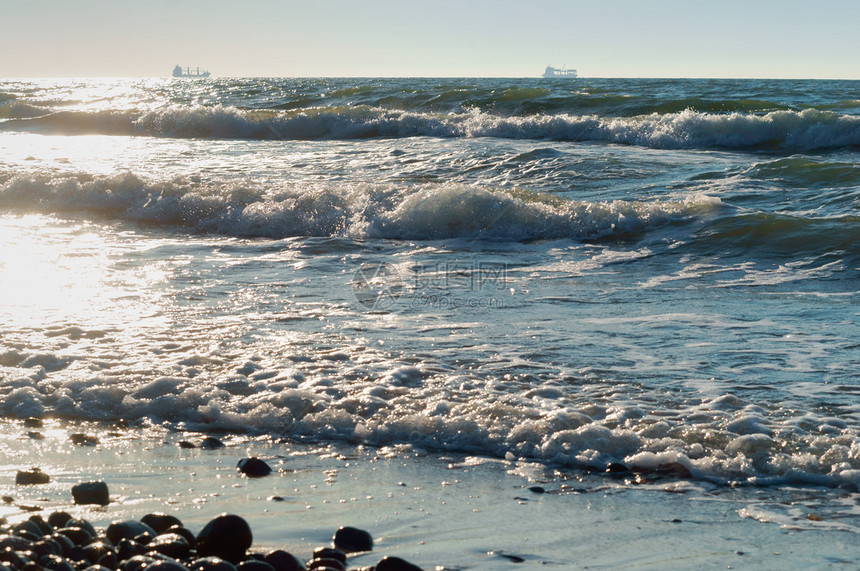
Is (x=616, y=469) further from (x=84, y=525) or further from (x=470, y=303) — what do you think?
(x=470, y=303)

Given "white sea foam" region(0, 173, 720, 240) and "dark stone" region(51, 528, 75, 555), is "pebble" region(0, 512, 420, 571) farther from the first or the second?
"white sea foam" region(0, 173, 720, 240)

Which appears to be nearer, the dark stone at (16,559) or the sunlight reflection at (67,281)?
the dark stone at (16,559)

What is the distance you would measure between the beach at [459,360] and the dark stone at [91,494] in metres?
0.06

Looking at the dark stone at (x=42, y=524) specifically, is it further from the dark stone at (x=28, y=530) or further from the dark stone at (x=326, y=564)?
the dark stone at (x=326, y=564)

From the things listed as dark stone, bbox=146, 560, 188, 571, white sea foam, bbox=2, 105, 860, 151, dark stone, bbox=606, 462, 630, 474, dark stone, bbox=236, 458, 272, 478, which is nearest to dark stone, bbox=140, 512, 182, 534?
dark stone, bbox=146, 560, 188, 571

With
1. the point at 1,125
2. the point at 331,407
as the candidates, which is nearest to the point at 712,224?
the point at 331,407

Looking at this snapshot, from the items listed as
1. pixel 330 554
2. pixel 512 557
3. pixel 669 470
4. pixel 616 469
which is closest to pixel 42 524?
pixel 330 554

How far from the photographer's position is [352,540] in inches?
98.8

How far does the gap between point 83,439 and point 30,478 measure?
0.53 metres

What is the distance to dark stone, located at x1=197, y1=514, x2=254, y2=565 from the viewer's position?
7.84 ft

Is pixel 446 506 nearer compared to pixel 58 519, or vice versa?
pixel 58 519

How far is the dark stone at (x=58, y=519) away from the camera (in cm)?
261

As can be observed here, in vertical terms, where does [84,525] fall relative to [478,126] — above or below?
below

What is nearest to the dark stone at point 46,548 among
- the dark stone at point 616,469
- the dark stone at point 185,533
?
the dark stone at point 185,533
